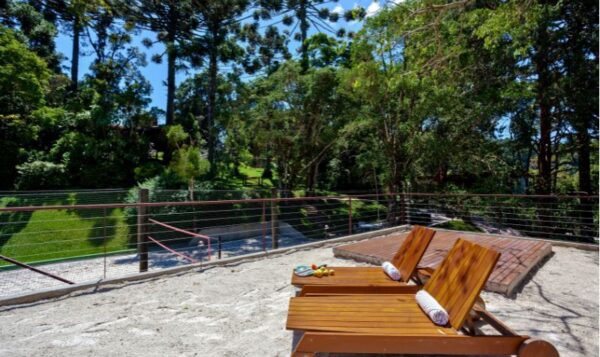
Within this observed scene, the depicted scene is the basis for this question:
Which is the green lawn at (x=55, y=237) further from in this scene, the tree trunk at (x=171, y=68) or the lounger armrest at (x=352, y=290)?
the lounger armrest at (x=352, y=290)

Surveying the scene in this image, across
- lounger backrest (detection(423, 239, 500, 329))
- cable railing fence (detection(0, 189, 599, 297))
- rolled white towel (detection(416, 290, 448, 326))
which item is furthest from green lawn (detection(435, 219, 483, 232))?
rolled white towel (detection(416, 290, 448, 326))

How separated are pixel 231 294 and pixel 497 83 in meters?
9.97

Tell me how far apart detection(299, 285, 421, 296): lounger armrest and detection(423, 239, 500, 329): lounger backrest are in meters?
0.22

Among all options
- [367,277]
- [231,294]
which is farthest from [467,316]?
[231,294]

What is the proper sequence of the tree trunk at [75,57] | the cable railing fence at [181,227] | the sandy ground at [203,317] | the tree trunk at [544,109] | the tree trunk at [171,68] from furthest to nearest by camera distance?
the tree trunk at [75,57]
the tree trunk at [171,68]
the cable railing fence at [181,227]
the tree trunk at [544,109]
the sandy ground at [203,317]

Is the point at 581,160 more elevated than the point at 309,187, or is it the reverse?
the point at 581,160

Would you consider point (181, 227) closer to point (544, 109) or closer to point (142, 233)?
point (142, 233)

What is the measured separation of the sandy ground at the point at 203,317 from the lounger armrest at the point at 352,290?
1.30ft

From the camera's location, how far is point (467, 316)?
217 cm

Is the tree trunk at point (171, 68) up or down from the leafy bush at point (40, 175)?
up

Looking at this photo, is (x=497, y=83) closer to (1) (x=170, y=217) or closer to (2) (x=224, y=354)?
(2) (x=224, y=354)

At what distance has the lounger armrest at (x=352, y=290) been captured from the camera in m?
2.99

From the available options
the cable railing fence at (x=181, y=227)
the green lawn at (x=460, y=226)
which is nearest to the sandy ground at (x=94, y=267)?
the cable railing fence at (x=181, y=227)

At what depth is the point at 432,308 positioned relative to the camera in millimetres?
2365
